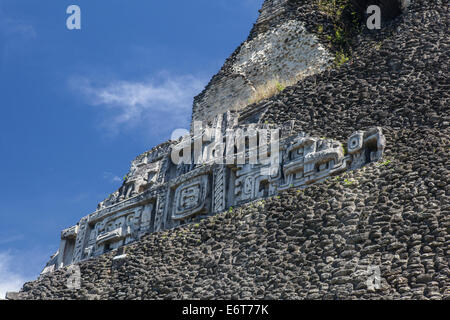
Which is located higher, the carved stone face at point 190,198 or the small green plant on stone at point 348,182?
the carved stone face at point 190,198

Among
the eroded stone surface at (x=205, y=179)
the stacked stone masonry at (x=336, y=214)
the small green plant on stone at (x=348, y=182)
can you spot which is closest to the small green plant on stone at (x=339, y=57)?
the stacked stone masonry at (x=336, y=214)

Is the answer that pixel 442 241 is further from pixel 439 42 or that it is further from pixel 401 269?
pixel 439 42

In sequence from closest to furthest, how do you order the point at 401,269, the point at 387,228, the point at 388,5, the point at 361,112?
the point at 401,269, the point at 387,228, the point at 361,112, the point at 388,5

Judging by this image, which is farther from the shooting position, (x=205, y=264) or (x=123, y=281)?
(x=123, y=281)

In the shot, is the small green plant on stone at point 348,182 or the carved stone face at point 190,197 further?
the carved stone face at point 190,197

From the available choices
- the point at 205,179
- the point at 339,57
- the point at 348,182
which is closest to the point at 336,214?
the point at 348,182

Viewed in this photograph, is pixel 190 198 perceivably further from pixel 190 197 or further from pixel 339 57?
pixel 339 57

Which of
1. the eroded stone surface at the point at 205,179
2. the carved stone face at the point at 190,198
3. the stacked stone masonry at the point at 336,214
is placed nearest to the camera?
the stacked stone masonry at the point at 336,214

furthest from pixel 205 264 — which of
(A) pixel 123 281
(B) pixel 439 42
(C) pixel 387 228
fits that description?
(B) pixel 439 42

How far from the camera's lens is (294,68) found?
445 inches

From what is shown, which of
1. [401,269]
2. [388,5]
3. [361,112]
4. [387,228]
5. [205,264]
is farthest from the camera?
[388,5]

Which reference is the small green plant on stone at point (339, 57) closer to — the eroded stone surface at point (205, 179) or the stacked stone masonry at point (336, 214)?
the stacked stone masonry at point (336, 214)

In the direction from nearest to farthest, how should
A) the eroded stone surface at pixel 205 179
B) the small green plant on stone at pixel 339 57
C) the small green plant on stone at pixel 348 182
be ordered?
the small green plant on stone at pixel 348 182, the eroded stone surface at pixel 205 179, the small green plant on stone at pixel 339 57
